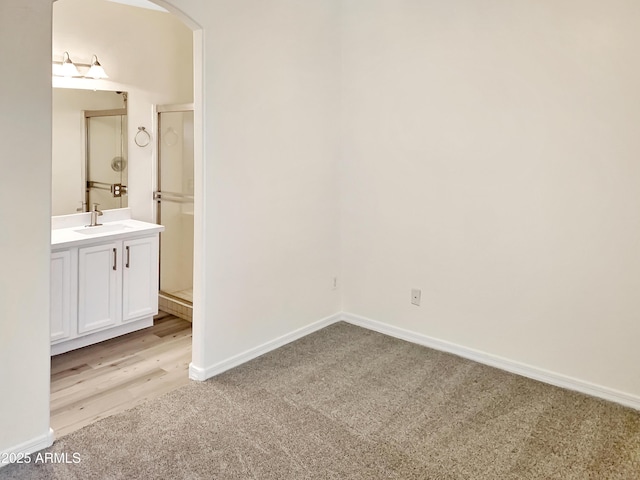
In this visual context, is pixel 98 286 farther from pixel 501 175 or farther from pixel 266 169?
pixel 501 175

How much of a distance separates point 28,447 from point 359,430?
1.52m

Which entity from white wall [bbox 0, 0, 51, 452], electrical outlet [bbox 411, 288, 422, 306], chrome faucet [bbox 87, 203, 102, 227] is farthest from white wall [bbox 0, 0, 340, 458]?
chrome faucet [bbox 87, 203, 102, 227]

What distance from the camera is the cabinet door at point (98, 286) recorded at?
3.50m

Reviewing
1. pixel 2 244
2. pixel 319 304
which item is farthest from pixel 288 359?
pixel 2 244

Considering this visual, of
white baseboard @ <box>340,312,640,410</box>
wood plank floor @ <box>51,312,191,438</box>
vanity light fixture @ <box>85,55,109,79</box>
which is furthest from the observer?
vanity light fixture @ <box>85,55,109,79</box>

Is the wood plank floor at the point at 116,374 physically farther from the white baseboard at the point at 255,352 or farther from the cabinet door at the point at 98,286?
the cabinet door at the point at 98,286

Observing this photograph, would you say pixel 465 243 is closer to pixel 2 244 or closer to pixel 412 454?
pixel 412 454

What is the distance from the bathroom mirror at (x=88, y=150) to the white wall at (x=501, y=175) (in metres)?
1.82

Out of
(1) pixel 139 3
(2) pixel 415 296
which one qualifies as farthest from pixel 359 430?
(1) pixel 139 3

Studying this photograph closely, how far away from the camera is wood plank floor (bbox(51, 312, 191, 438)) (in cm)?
277

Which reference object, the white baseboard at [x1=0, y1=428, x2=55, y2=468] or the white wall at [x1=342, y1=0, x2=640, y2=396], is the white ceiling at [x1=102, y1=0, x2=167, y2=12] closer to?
the white wall at [x1=342, y1=0, x2=640, y2=396]

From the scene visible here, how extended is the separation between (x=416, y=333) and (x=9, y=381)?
254cm

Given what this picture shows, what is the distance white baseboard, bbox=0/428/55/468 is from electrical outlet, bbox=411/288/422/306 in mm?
2378

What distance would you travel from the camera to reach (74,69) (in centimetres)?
376
